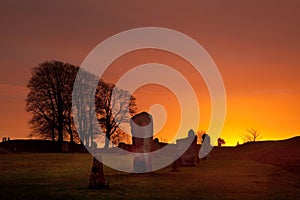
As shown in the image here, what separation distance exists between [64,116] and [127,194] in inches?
1911

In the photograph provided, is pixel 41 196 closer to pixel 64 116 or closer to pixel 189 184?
pixel 189 184

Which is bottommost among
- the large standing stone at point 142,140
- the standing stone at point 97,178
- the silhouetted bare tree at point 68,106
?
the standing stone at point 97,178

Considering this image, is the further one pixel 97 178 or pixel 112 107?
pixel 112 107

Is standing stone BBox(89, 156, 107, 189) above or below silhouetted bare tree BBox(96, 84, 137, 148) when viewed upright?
below

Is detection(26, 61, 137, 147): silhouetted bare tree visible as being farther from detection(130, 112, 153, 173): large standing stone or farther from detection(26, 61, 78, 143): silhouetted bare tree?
detection(130, 112, 153, 173): large standing stone

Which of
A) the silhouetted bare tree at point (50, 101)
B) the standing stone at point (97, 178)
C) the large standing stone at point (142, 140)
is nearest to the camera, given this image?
the standing stone at point (97, 178)

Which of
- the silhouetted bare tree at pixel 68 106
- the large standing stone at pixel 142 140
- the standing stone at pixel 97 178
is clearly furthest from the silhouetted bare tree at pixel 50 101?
the standing stone at pixel 97 178

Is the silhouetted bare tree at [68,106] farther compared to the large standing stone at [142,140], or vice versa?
the silhouetted bare tree at [68,106]

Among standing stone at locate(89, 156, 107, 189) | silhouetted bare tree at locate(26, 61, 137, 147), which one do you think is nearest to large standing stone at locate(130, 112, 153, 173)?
standing stone at locate(89, 156, 107, 189)

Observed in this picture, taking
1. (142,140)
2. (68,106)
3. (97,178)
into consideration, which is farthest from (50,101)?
(97,178)

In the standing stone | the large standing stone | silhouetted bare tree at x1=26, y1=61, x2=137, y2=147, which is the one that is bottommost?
the standing stone

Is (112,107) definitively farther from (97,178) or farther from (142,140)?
(97,178)

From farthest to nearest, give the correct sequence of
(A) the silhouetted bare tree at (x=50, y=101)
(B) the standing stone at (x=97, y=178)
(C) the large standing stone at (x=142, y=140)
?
(A) the silhouetted bare tree at (x=50, y=101)
(C) the large standing stone at (x=142, y=140)
(B) the standing stone at (x=97, y=178)

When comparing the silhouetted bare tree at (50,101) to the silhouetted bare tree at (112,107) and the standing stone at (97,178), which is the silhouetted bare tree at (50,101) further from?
the standing stone at (97,178)
